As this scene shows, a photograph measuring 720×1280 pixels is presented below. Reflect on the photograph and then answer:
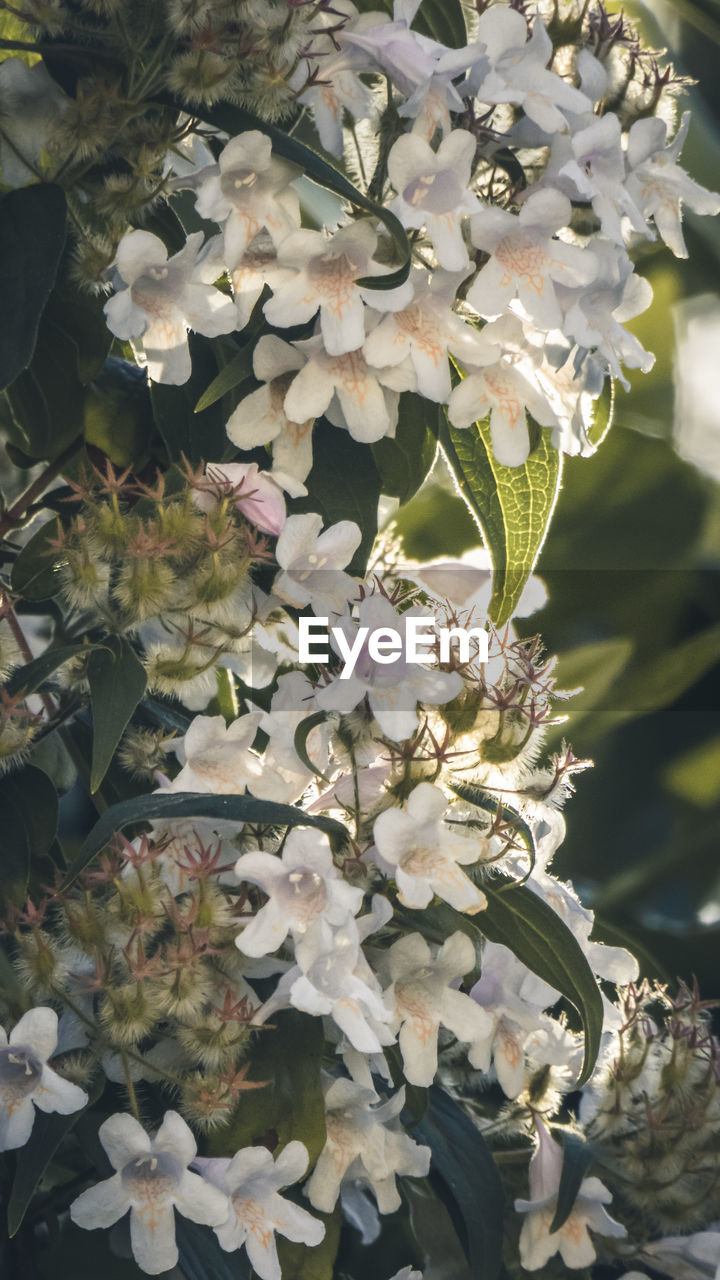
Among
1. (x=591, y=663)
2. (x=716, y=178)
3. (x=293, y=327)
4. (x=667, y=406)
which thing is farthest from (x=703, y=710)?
(x=293, y=327)

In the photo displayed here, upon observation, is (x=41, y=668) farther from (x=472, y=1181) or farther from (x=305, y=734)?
(x=472, y=1181)

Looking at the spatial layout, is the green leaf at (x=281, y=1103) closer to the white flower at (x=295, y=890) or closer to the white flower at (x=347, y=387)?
the white flower at (x=295, y=890)

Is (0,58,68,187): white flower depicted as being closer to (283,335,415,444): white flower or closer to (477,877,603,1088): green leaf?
(283,335,415,444): white flower

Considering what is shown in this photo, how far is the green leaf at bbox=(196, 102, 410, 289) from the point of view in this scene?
1.29 ft

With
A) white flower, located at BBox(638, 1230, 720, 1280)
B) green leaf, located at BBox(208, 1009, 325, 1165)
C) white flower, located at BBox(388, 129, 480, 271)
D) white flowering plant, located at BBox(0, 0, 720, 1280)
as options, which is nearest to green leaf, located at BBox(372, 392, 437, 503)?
white flowering plant, located at BBox(0, 0, 720, 1280)

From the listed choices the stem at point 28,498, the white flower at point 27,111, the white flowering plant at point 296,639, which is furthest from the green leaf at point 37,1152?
the white flower at point 27,111

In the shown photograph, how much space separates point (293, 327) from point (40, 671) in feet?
0.54

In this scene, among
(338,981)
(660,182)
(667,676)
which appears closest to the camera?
(338,981)

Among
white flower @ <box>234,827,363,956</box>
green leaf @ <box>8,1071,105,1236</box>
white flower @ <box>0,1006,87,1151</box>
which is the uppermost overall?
white flower @ <box>234,827,363,956</box>

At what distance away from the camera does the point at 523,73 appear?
1.38 ft

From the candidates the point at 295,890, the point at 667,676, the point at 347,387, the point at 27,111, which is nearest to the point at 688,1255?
the point at 295,890

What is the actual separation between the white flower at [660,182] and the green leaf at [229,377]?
6.1 inches

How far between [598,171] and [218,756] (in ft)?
0.82

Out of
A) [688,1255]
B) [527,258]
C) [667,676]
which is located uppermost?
[527,258]
